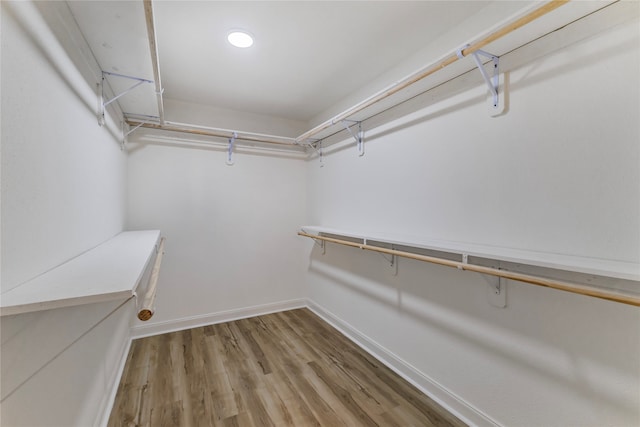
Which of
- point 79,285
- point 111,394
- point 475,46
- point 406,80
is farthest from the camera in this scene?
point 111,394

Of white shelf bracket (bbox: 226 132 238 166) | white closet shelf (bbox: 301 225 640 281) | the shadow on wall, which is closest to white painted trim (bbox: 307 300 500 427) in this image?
the shadow on wall

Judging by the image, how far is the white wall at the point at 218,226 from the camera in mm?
2764

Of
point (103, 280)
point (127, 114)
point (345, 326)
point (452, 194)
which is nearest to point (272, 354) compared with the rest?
point (345, 326)

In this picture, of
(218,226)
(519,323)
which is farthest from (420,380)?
(218,226)

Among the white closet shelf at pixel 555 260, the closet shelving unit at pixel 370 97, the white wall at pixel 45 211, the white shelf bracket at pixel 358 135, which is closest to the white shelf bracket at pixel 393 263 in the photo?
the white closet shelf at pixel 555 260

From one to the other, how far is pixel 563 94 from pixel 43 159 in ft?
7.14

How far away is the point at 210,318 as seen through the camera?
9.84 ft

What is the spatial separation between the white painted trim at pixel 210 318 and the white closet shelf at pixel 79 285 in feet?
5.93

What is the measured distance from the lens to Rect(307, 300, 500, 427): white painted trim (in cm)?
158

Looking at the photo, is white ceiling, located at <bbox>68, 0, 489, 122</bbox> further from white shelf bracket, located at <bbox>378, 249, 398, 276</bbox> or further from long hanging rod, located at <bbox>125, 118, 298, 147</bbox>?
white shelf bracket, located at <bbox>378, 249, 398, 276</bbox>

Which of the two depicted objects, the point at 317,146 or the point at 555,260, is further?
the point at 317,146

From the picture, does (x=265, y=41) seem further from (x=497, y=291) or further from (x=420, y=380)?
(x=420, y=380)

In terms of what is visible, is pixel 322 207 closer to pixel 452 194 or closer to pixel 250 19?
pixel 452 194

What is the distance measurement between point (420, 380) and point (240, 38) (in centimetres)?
268
